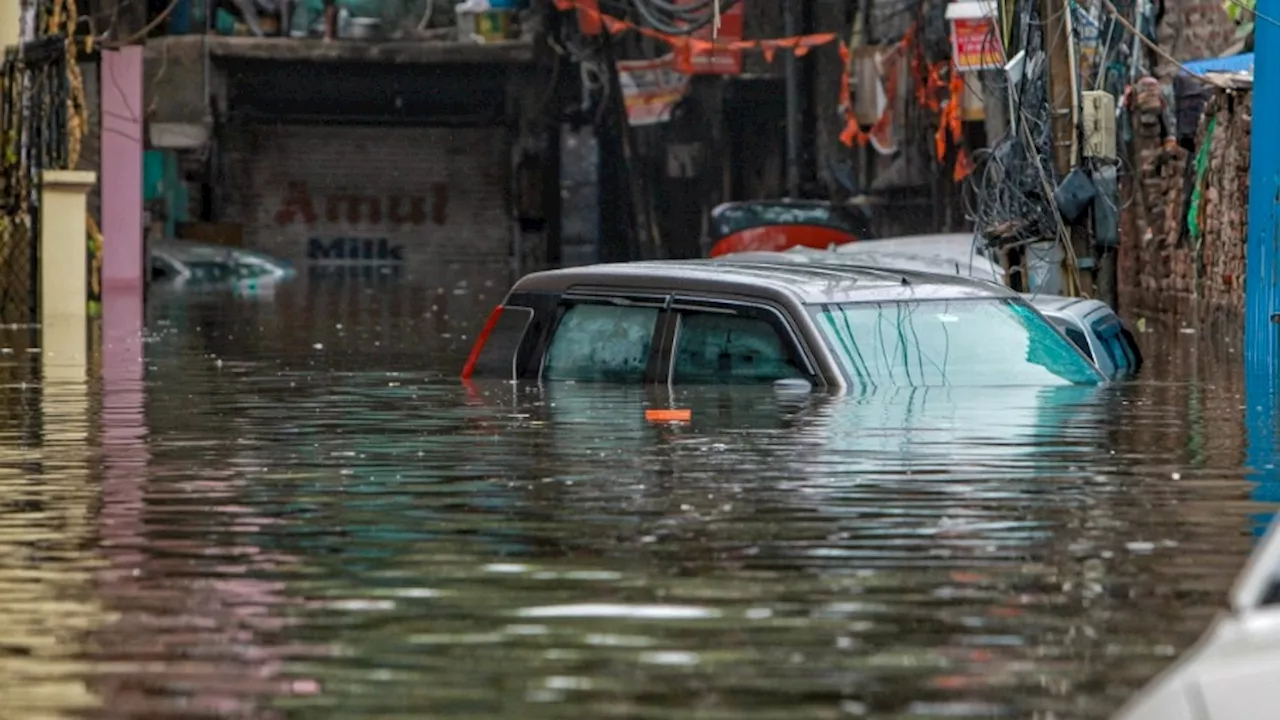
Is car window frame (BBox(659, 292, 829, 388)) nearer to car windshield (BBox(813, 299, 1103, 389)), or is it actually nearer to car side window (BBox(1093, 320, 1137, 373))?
car windshield (BBox(813, 299, 1103, 389))

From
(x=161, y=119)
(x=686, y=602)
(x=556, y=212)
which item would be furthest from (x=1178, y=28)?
(x=686, y=602)

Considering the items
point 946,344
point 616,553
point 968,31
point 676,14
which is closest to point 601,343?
point 946,344

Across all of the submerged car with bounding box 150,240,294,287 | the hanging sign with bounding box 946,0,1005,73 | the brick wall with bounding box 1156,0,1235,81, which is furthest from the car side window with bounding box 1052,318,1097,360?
the submerged car with bounding box 150,240,294,287

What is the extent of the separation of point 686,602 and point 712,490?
298 centimetres

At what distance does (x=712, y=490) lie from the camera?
10.5m

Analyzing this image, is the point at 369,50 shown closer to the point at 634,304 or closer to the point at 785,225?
the point at 785,225

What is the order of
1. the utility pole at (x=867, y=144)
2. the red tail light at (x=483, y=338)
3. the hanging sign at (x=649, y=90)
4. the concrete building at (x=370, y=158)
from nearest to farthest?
1. the red tail light at (x=483, y=338)
2. the utility pole at (x=867, y=144)
3. the hanging sign at (x=649, y=90)
4. the concrete building at (x=370, y=158)

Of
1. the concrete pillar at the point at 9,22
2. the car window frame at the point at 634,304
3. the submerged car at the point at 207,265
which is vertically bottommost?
the submerged car at the point at 207,265

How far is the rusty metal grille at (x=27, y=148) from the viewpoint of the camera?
2939cm

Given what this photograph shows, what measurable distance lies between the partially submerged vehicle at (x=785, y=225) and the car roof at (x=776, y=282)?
28.5 m

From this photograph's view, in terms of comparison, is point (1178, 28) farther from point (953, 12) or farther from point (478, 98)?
point (478, 98)

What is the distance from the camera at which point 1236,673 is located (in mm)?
4016

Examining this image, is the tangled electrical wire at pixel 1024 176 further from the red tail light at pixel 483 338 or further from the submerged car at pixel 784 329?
the red tail light at pixel 483 338

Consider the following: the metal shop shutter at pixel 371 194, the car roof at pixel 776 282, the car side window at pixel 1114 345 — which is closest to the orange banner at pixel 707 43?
the metal shop shutter at pixel 371 194
